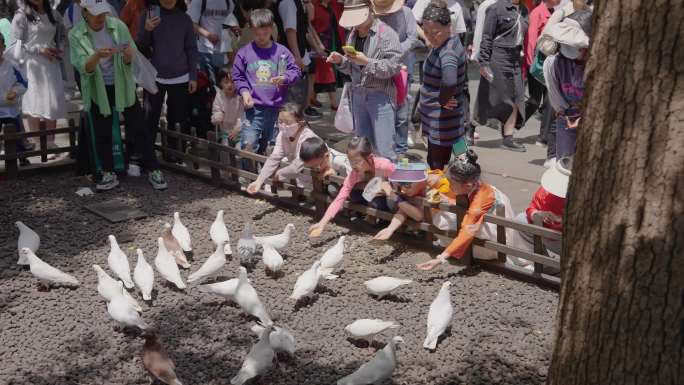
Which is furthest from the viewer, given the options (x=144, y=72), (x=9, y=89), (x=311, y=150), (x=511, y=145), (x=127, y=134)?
(x=511, y=145)

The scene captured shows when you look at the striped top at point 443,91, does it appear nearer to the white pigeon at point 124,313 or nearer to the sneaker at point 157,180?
the sneaker at point 157,180

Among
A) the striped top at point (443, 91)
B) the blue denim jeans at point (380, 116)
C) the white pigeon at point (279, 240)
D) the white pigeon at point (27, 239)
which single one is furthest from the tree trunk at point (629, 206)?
the white pigeon at point (27, 239)

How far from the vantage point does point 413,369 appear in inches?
161

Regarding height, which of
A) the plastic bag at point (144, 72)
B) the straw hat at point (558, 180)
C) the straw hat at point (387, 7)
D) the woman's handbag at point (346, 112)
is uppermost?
the straw hat at point (387, 7)

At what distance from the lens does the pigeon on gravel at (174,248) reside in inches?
212

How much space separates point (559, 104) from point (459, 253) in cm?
141

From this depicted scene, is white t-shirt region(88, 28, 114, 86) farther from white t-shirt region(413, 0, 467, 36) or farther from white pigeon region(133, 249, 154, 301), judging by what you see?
white t-shirt region(413, 0, 467, 36)

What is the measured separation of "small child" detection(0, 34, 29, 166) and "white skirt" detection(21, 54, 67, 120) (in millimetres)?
182

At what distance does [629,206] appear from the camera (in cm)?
222

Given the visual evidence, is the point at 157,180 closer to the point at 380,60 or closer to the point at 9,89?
the point at 9,89

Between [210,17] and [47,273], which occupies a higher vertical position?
[210,17]

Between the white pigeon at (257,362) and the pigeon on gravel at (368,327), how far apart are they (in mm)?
545

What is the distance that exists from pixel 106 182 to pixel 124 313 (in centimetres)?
297

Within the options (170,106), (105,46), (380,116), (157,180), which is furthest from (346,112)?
(105,46)
